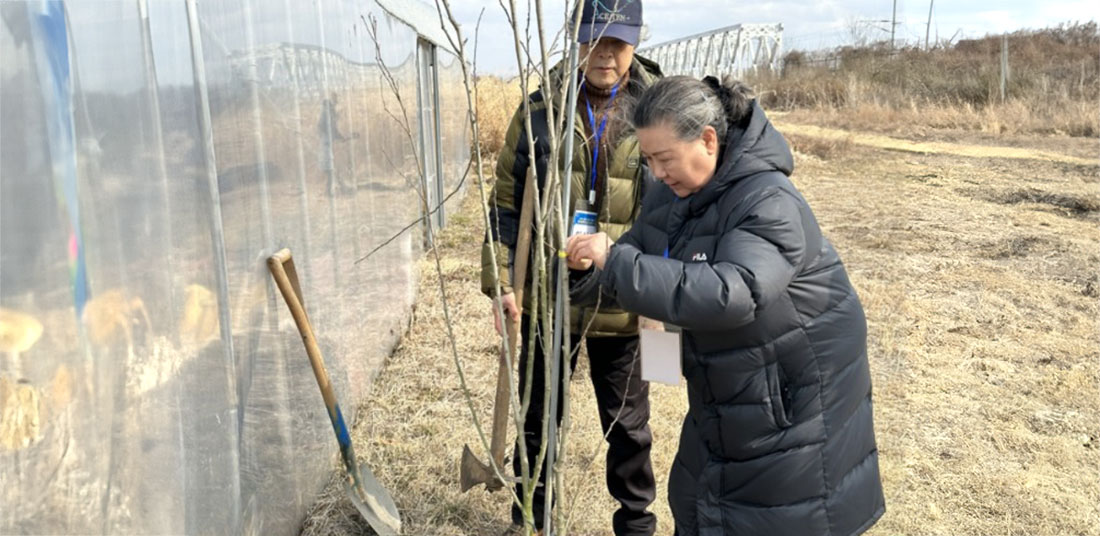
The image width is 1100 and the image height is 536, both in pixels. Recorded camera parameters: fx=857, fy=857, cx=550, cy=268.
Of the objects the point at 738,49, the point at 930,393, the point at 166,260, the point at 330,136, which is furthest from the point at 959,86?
the point at 166,260

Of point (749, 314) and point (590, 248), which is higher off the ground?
point (590, 248)

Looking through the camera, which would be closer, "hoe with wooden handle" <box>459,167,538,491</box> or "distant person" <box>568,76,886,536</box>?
"distant person" <box>568,76,886,536</box>

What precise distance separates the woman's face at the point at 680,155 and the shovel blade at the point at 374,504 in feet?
5.42

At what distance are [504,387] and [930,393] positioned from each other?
2672mm

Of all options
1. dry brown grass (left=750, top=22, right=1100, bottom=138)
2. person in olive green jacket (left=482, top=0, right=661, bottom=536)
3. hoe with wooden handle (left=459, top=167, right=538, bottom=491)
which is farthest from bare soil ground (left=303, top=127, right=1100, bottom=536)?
dry brown grass (left=750, top=22, right=1100, bottom=138)

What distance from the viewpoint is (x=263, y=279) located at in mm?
2568

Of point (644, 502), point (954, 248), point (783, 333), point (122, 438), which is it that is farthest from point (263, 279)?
point (954, 248)

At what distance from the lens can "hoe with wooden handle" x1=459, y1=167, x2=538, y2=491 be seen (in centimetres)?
252

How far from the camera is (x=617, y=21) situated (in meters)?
2.30

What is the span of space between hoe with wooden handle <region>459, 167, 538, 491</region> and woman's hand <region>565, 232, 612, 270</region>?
629 mm

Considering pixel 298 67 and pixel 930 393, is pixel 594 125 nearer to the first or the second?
pixel 298 67

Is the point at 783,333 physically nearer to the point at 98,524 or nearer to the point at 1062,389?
the point at 98,524

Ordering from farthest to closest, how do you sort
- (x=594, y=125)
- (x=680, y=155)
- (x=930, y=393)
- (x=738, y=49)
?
(x=738, y=49), (x=930, y=393), (x=594, y=125), (x=680, y=155)

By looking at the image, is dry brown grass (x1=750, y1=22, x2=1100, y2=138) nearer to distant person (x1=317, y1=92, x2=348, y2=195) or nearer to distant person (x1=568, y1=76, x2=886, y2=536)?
distant person (x1=317, y1=92, x2=348, y2=195)
